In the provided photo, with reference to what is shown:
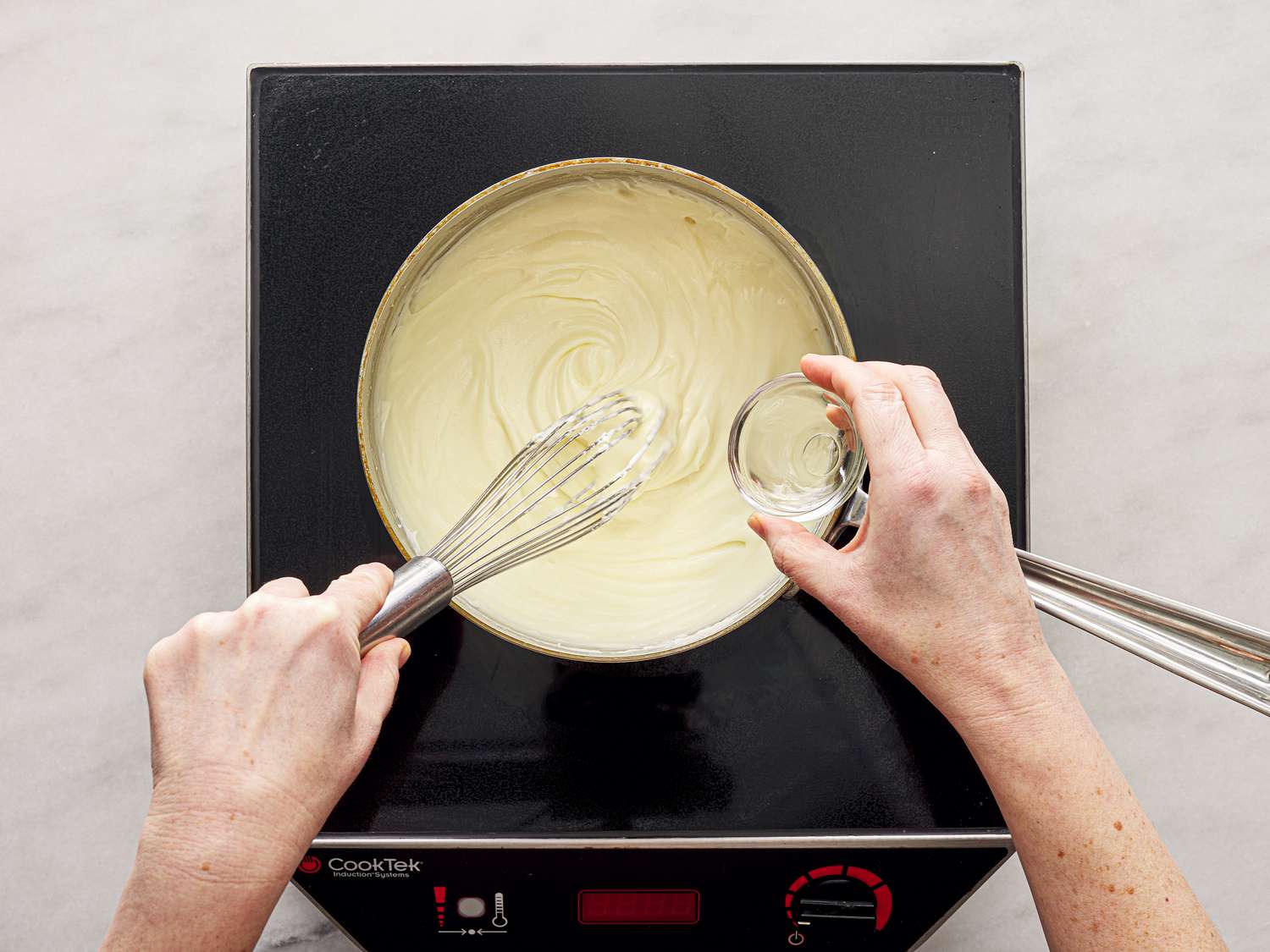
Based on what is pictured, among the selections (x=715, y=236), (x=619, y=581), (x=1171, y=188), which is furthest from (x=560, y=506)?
(x=1171, y=188)

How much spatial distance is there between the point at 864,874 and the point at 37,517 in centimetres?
76

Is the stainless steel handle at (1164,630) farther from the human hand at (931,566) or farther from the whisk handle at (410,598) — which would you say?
the whisk handle at (410,598)

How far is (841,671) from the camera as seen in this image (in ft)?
2.31

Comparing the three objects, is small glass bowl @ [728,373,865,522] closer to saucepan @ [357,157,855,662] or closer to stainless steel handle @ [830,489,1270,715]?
saucepan @ [357,157,855,662]

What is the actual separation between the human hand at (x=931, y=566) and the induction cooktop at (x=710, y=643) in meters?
0.12

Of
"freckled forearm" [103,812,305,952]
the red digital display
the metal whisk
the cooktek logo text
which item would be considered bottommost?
the red digital display

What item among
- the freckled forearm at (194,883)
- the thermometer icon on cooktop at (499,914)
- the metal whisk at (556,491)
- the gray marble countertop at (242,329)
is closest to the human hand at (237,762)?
the freckled forearm at (194,883)

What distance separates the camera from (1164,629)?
0.56m

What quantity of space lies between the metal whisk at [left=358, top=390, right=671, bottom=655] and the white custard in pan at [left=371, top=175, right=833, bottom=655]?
0.02 meters

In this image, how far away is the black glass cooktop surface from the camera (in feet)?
2.28

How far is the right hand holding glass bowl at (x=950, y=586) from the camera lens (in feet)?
1.81

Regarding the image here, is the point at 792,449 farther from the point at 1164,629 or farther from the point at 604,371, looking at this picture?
the point at 1164,629

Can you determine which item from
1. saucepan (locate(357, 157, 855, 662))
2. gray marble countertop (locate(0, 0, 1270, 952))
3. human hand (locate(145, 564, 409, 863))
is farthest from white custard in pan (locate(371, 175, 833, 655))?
gray marble countertop (locate(0, 0, 1270, 952))

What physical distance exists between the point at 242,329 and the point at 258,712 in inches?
17.8
